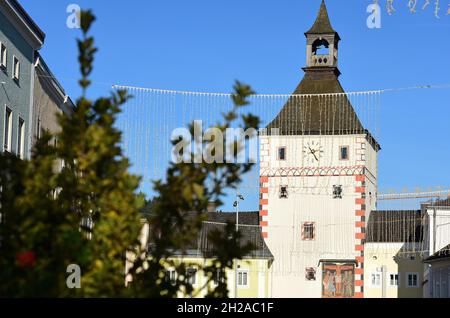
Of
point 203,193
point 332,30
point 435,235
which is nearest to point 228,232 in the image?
point 203,193

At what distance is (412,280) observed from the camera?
8000 centimetres

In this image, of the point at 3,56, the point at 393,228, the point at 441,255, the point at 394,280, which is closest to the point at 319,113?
the point at 393,228

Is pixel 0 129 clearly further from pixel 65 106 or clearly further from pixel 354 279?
pixel 354 279

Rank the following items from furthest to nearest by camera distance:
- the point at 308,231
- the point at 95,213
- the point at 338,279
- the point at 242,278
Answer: the point at 242,278
the point at 308,231
the point at 338,279
the point at 95,213

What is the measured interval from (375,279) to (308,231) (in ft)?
18.1

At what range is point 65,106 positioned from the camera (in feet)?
158

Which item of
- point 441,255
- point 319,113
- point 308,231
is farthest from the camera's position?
point 319,113

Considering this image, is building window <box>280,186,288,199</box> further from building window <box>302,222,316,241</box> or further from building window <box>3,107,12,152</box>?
building window <box>3,107,12,152</box>

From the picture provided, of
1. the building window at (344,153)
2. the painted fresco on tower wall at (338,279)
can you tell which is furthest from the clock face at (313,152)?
the painted fresco on tower wall at (338,279)

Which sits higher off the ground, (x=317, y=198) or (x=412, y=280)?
(x=317, y=198)

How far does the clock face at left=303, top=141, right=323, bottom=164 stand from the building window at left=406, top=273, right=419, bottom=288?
9802mm

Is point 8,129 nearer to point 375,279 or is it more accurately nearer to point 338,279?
point 338,279

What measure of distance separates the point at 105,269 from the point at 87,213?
1019 mm

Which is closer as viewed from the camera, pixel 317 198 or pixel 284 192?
pixel 317 198
